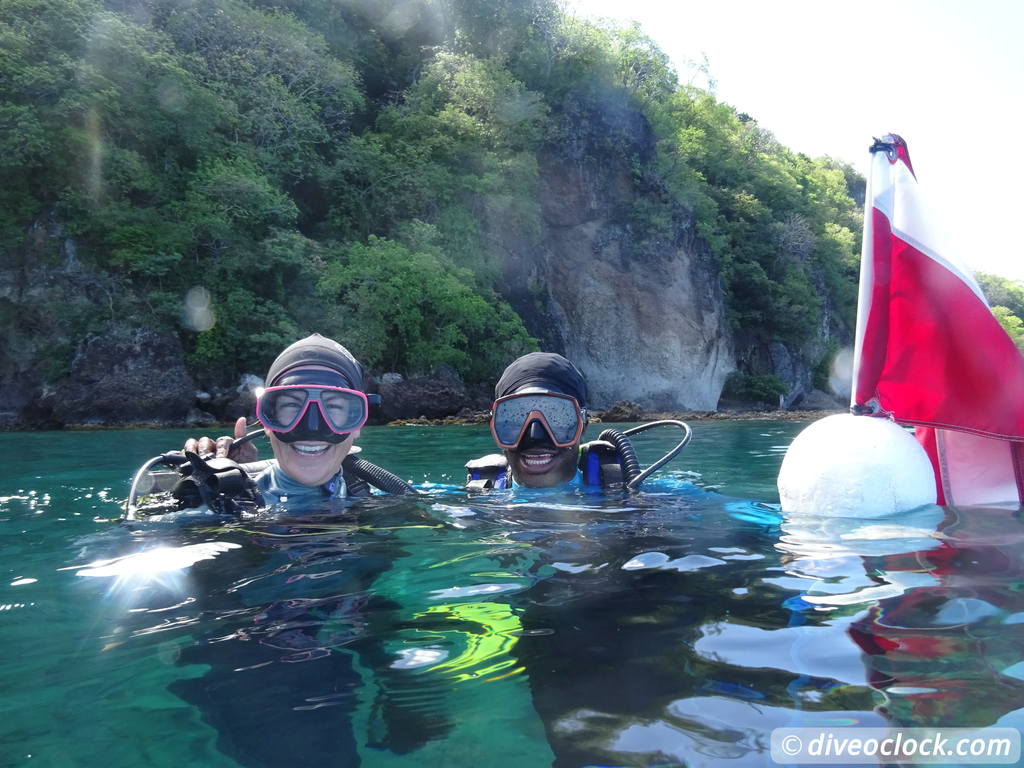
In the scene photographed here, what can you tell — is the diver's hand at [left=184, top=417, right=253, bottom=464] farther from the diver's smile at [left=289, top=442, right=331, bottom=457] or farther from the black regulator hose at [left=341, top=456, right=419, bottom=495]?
the black regulator hose at [left=341, top=456, right=419, bottom=495]

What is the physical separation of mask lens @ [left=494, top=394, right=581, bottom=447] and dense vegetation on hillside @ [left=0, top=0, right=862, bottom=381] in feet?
54.3

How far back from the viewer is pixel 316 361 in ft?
11.4

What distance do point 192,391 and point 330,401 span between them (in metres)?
16.8

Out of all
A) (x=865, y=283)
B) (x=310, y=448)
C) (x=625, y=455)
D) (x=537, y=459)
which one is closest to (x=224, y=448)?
(x=310, y=448)

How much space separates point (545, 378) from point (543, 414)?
0.27 m

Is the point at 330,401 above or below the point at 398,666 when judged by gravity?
above

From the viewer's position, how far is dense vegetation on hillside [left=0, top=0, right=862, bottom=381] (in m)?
18.4

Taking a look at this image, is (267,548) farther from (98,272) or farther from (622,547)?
(98,272)

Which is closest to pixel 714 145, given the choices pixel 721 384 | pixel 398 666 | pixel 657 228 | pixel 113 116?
pixel 657 228

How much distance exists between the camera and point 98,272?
737 inches

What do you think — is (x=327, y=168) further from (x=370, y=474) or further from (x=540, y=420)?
(x=540, y=420)

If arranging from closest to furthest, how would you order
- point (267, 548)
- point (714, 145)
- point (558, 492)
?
point (267, 548)
point (558, 492)
point (714, 145)

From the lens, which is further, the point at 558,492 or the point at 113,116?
the point at 113,116

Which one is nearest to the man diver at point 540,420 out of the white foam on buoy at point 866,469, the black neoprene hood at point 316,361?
the black neoprene hood at point 316,361
